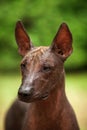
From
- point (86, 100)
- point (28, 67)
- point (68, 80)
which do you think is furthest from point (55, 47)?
point (68, 80)

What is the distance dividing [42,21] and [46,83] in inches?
318

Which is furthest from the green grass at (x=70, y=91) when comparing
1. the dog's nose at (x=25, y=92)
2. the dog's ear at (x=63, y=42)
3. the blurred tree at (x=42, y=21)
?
the dog's nose at (x=25, y=92)

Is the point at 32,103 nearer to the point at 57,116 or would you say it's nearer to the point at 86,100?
the point at 57,116

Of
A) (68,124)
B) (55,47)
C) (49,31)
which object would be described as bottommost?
(68,124)

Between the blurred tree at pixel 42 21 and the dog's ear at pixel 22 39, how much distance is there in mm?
7098

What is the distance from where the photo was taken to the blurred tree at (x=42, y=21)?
18.1 metres

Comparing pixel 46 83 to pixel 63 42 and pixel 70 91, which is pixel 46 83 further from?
pixel 70 91

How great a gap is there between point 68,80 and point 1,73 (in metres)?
1.42

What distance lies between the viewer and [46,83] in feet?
33.4

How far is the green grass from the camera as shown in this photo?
16.0m

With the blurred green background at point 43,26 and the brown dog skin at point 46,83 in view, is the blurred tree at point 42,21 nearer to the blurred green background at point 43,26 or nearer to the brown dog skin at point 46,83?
the blurred green background at point 43,26

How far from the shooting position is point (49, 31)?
1809cm

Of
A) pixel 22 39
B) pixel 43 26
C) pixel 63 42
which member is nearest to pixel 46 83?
pixel 63 42

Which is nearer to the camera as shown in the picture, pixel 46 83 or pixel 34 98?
pixel 34 98
